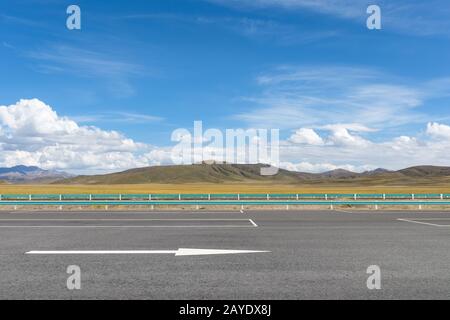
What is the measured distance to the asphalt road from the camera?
6988mm

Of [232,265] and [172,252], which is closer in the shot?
[232,265]

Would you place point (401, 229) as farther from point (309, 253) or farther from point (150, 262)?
point (150, 262)

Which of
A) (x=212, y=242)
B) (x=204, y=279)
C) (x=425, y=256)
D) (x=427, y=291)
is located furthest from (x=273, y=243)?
(x=427, y=291)

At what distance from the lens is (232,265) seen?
9.14 meters

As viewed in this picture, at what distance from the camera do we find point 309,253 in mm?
10695

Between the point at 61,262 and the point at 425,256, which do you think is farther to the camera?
the point at 425,256

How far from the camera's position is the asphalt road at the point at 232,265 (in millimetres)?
6988

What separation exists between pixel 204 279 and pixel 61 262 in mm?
3667

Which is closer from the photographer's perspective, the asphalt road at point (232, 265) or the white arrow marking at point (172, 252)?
the asphalt road at point (232, 265)

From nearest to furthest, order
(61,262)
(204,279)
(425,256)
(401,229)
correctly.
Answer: (204,279)
(61,262)
(425,256)
(401,229)

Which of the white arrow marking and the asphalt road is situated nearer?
the asphalt road

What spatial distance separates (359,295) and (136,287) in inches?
145
